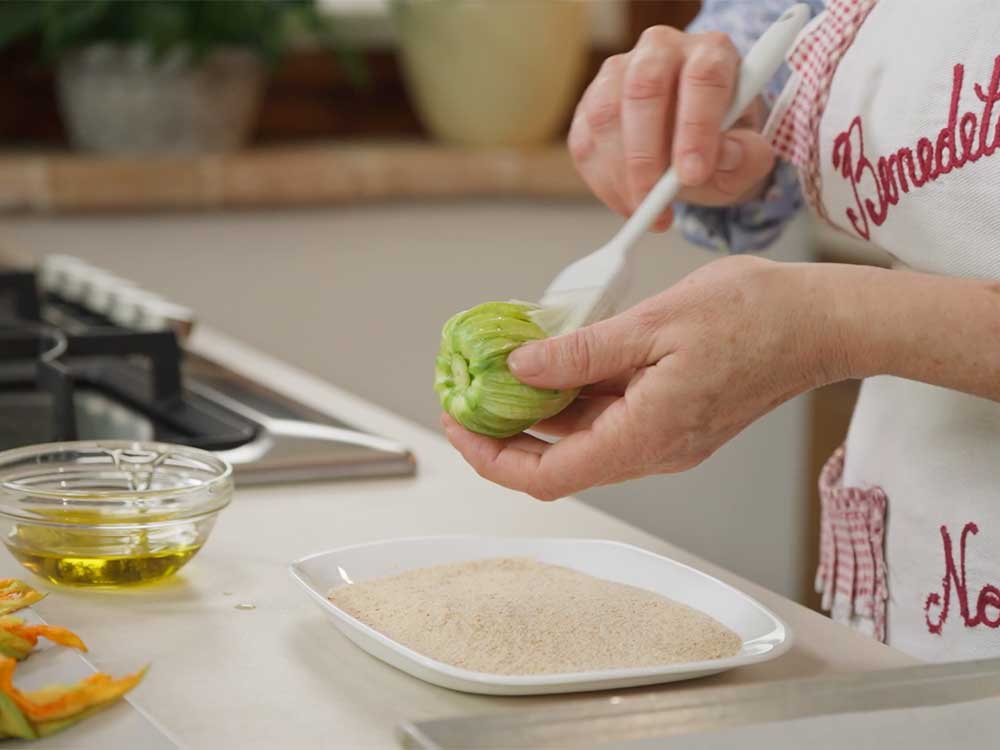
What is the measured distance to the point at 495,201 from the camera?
92.7 inches

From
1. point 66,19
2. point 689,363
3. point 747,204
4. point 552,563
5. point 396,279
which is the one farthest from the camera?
point 396,279

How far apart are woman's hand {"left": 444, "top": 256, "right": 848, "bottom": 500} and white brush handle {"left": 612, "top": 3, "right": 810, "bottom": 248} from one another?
18 centimetres

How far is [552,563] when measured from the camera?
0.81 m

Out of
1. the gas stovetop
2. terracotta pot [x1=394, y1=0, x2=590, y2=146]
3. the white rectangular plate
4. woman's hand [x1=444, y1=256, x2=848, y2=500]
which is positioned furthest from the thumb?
terracotta pot [x1=394, y1=0, x2=590, y2=146]

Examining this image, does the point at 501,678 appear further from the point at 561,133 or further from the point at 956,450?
the point at 561,133

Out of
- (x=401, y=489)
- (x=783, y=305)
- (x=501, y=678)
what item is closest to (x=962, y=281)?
(x=783, y=305)

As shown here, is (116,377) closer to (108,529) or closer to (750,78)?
(108,529)

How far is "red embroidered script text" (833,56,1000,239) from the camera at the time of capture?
0.87 meters

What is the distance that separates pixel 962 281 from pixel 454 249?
5.37 ft

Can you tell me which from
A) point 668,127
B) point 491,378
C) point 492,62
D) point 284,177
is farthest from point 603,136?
point 492,62

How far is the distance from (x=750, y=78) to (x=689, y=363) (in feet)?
0.99

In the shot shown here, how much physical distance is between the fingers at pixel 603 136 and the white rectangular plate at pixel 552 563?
0.34m

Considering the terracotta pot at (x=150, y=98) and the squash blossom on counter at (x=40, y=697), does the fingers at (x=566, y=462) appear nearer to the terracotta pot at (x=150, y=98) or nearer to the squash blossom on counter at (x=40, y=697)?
the squash blossom on counter at (x=40, y=697)

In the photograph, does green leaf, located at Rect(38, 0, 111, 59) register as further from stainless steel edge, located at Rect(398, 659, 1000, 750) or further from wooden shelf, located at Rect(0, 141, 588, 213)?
stainless steel edge, located at Rect(398, 659, 1000, 750)
